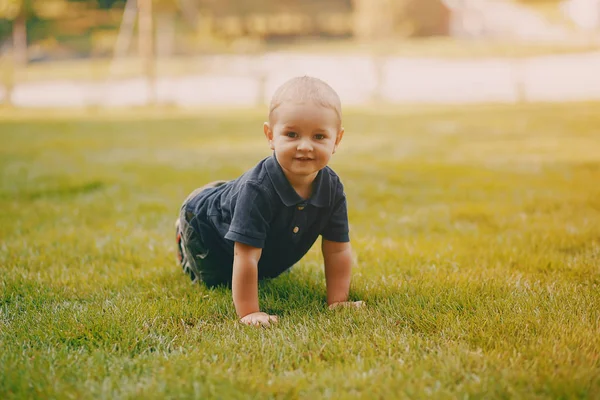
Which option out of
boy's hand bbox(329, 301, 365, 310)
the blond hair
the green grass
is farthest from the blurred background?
the blond hair

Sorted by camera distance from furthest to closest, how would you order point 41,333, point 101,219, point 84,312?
point 101,219
point 84,312
point 41,333

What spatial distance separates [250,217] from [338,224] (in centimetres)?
45

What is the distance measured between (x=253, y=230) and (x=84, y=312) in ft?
2.65

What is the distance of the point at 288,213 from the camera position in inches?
106

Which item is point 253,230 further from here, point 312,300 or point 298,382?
point 298,382

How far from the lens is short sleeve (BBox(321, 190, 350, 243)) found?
2822 mm

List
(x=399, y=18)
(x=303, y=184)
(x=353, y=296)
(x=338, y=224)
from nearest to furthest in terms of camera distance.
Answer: (x=303, y=184)
(x=338, y=224)
(x=353, y=296)
(x=399, y=18)

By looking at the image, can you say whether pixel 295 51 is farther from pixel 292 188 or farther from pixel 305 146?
pixel 305 146

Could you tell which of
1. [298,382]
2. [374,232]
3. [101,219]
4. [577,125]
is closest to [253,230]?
[298,382]

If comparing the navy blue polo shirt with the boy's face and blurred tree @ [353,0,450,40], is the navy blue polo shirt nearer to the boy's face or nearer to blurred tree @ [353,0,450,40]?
the boy's face

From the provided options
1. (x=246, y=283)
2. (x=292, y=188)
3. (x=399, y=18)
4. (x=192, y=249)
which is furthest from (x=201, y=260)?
(x=399, y=18)

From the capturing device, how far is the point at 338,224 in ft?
9.32

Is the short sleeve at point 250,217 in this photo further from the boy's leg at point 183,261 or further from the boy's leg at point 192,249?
the boy's leg at point 183,261

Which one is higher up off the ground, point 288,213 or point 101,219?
point 288,213
